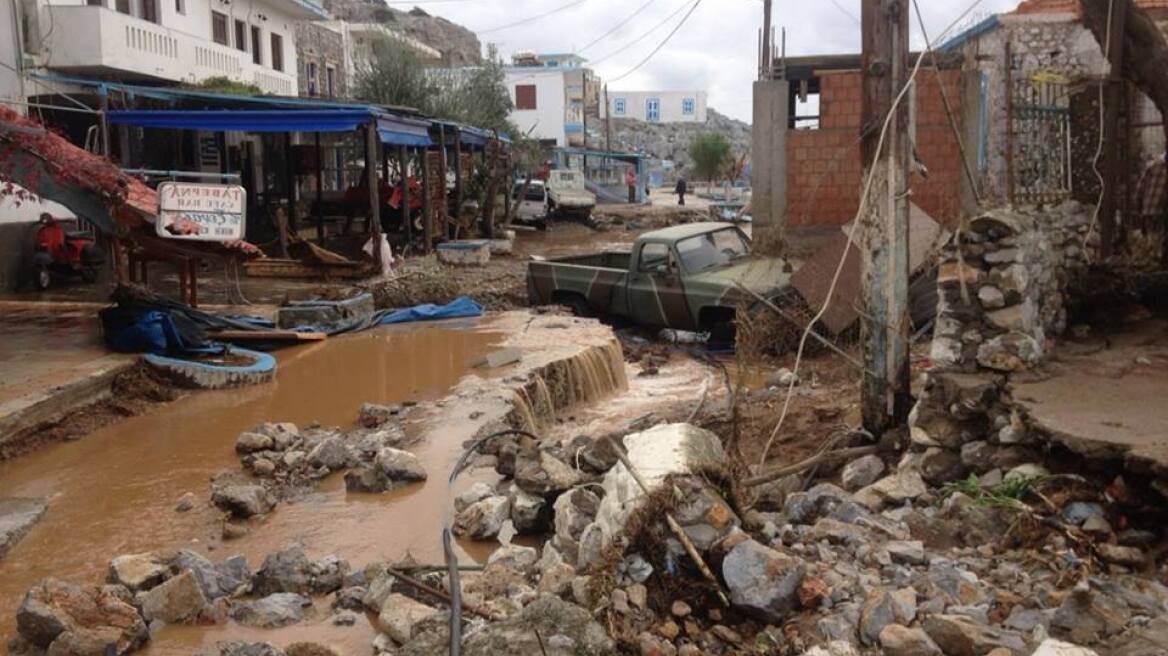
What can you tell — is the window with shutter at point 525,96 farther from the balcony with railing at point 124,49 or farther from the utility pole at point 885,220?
the utility pole at point 885,220

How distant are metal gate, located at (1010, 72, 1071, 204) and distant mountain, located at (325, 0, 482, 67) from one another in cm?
5040

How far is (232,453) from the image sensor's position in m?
8.32

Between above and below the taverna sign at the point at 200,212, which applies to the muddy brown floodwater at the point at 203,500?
below

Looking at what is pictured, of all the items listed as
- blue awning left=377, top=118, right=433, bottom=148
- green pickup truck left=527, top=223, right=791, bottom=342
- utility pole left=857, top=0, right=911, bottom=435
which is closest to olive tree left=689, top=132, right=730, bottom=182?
blue awning left=377, top=118, right=433, bottom=148

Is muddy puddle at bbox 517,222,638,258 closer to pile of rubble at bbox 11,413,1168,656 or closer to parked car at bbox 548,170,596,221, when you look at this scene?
parked car at bbox 548,170,596,221

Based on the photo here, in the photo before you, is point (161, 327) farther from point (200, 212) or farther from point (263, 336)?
point (263, 336)

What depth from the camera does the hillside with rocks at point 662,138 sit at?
87.1 m

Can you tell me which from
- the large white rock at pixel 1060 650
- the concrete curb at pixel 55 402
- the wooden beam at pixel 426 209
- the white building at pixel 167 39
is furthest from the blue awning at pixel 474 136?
the large white rock at pixel 1060 650

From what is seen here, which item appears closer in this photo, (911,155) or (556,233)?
(911,155)

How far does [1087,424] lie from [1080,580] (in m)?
1.15

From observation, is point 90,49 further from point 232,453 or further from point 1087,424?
point 1087,424

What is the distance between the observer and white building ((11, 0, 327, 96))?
17094 mm

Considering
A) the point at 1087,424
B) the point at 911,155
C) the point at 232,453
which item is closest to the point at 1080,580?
the point at 1087,424

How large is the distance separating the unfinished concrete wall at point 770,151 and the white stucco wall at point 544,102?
172 ft
